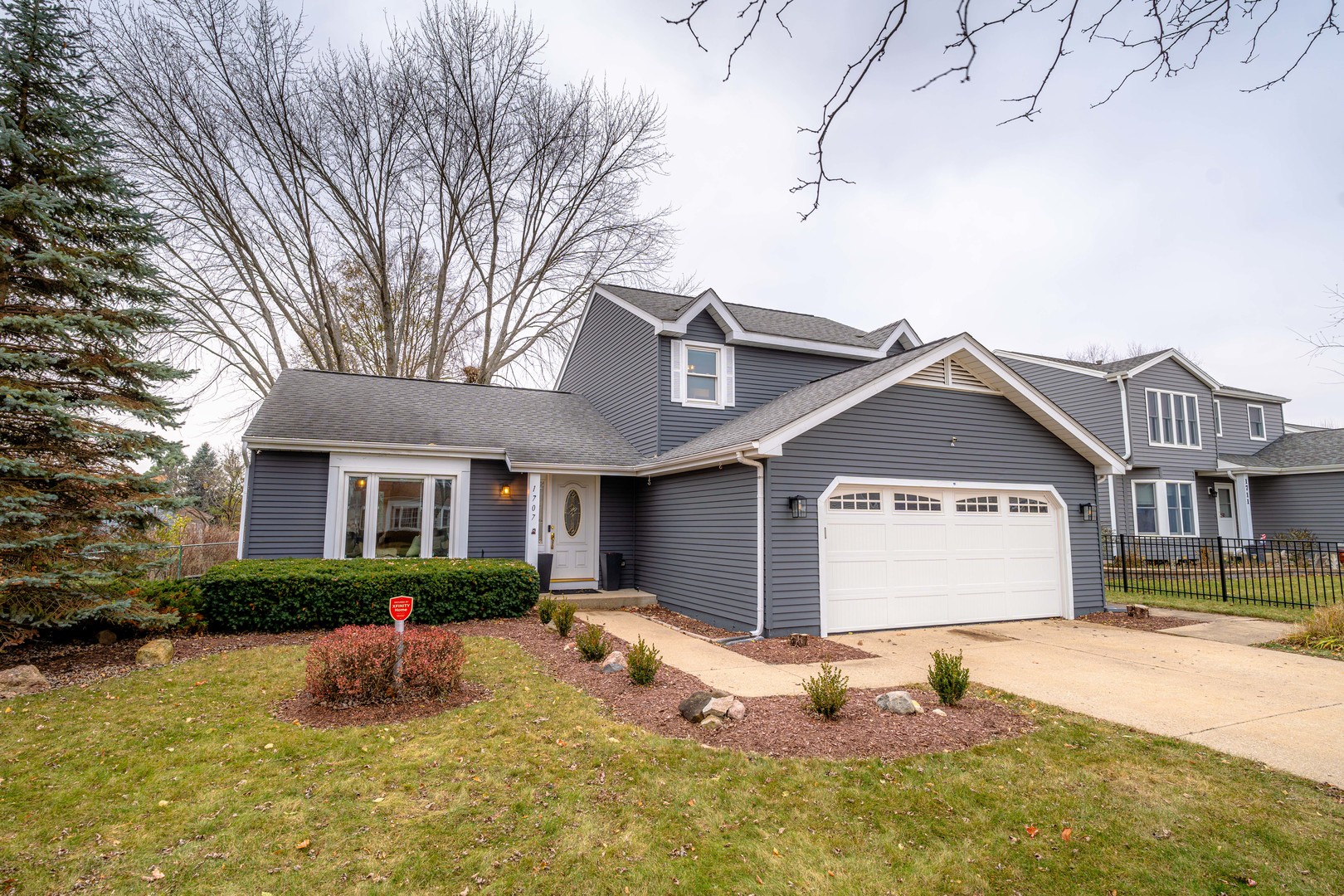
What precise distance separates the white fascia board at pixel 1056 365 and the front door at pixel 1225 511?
6.42 m

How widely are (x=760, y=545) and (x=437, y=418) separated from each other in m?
7.81

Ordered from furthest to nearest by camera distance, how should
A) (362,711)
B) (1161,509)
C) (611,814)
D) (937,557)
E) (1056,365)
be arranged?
(1056,365), (1161,509), (937,557), (362,711), (611,814)

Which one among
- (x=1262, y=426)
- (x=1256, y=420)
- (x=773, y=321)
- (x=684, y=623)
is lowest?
(x=684, y=623)

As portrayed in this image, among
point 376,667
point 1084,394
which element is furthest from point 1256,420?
point 376,667

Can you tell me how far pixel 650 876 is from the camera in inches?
123

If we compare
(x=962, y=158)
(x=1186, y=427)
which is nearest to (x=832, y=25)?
(x=962, y=158)

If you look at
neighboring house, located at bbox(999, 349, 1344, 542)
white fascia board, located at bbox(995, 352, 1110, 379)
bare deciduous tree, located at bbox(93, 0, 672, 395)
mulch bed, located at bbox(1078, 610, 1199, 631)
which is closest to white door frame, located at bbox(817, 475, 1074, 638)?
mulch bed, located at bbox(1078, 610, 1199, 631)

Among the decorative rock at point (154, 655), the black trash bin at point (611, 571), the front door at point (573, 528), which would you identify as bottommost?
the decorative rock at point (154, 655)

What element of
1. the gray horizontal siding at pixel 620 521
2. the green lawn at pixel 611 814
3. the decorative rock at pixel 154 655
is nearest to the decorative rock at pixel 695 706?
the green lawn at pixel 611 814

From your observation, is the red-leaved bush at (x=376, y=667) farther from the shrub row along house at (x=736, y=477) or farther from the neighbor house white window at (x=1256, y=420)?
the neighbor house white window at (x=1256, y=420)

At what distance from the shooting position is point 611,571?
13.2 m

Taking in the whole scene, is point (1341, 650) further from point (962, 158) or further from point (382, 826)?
point (382, 826)

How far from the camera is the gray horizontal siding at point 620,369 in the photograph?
13492mm

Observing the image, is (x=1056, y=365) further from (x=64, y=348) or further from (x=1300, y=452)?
(x=64, y=348)
